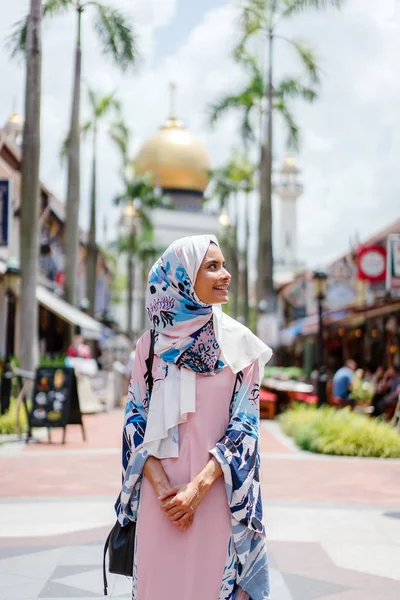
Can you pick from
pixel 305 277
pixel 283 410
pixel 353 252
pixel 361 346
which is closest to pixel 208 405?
pixel 283 410

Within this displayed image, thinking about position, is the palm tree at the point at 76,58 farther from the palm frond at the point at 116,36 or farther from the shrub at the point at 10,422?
the shrub at the point at 10,422

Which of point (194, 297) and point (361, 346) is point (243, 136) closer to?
point (361, 346)

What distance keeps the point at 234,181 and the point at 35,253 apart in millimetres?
32911

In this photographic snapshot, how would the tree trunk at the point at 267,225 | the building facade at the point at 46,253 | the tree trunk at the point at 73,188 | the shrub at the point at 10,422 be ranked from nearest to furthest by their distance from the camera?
the shrub at the point at 10,422 → the building facade at the point at 46,253 → the tree trunk at the point at 73,188 → the tree trunk at the point at 267,225

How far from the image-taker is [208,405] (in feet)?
10.9

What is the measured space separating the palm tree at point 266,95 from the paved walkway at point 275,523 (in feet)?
45.3

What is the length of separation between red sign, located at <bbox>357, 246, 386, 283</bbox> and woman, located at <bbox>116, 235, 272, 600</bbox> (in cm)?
2080

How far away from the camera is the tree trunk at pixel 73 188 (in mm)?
25516

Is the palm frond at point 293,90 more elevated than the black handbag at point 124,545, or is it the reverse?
the palm frond at point 293,90

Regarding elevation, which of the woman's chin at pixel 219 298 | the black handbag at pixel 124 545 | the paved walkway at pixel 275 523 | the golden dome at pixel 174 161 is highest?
the golden dome at pixel 174 161

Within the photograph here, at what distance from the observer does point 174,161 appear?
3489 inches

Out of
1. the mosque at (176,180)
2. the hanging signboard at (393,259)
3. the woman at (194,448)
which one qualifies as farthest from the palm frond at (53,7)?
the mosque at (176,180)

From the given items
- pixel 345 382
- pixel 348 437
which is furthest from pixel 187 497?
pixel 345 382

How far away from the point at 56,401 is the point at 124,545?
10.7 m
